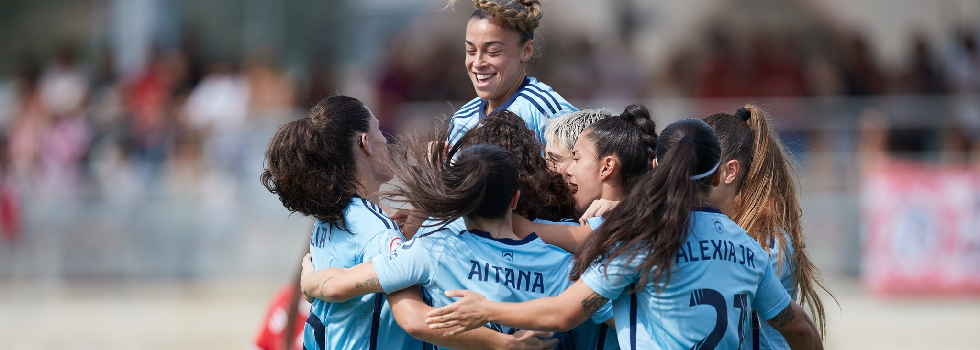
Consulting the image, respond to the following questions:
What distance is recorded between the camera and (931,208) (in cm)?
1130

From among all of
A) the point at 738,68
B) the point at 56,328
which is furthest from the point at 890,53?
the point at 56,328

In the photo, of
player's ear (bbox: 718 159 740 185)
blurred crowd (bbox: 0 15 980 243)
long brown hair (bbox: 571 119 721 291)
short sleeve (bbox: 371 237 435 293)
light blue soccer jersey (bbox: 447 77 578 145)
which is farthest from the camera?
blurred crowd (bbox: 0 15 980 243)

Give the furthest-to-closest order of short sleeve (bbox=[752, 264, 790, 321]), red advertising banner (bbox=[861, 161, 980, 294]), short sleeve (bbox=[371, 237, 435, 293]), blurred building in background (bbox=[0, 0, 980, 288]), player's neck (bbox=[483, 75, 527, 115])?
blurred building in background (bbox=[0, 0, 980, 288]), red advertising banner (bbox=[861, 161, 980, 294]), player's neck (bbox=[483, 75, 527, 115]), short sleeve (bbox=[752, 264, 790, 321]), short sleeve (bbox=[371, 237, 435, 293])

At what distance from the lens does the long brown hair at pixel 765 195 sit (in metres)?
3.64

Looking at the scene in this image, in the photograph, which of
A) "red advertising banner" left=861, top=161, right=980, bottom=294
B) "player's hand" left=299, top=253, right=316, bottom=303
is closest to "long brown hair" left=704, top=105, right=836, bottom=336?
"player's hand" left=299, top=253, right=316, bottom=303

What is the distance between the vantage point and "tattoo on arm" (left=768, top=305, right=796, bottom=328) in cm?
324

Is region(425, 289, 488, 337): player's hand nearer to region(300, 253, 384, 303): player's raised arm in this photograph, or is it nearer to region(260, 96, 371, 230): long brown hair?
region(300, 253, 384, 303): player's raised arm

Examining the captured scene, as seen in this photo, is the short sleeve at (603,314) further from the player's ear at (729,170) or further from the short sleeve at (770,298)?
the player's ear at (729,170)

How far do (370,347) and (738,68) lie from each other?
33.8 feet

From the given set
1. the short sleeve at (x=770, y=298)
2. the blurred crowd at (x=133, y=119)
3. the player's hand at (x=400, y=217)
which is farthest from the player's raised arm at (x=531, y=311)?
the blurred crowd at (x=133, y=119)

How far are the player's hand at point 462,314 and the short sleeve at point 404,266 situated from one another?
0.43ft

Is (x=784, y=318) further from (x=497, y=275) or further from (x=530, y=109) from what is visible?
(x=530, y=109)

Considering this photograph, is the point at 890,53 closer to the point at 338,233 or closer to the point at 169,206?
the point at 169,206

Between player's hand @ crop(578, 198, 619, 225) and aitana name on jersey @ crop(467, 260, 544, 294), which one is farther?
player's hand @ crop(578, 198, 619, 225)
